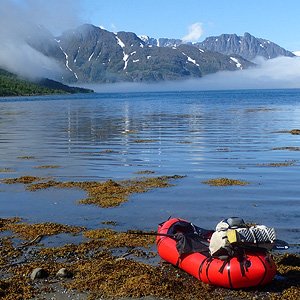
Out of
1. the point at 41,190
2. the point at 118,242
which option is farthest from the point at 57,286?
the point at 41,190

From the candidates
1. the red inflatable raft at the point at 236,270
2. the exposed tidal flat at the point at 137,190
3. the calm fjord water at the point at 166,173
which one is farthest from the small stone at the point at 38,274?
the calm fjord water at the point at 166,173

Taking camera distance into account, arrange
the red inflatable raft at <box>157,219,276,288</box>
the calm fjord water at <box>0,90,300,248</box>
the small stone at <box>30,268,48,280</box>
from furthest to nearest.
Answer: the calm fjord water at <box>0,90,300,248</box> → the small stone at <box>30,268,48,280</box> → the red inflatable raft at <box>157,219,276,288</box>

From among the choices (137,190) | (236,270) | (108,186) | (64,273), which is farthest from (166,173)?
(236,270)

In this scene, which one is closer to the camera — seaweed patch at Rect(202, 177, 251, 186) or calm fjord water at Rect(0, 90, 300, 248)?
calm fjord water at Rect(0, 90, 300, 248)

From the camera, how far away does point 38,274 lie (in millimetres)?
10117

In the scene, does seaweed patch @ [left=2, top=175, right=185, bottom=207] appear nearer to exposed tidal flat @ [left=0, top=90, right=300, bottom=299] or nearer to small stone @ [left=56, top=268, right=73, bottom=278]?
exposed tidal flat @ [left=0, top=90, right=300, bottom=299]

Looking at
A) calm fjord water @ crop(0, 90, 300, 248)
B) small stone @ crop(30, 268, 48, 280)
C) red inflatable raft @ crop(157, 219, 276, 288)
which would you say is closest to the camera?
red inflatable raft @ crop(157, 219, 276, 288)

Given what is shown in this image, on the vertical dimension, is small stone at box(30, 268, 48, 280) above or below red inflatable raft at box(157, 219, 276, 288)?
below

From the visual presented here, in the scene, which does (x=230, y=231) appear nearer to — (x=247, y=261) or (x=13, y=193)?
(x=247, y=261)

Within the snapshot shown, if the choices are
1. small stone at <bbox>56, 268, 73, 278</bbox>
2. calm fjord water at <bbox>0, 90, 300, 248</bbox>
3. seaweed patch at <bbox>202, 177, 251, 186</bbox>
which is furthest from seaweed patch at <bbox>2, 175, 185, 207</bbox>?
small stone at <bbox>56, 268, 73, 278</bbox>

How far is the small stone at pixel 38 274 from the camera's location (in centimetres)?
1009

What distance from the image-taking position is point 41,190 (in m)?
18.9

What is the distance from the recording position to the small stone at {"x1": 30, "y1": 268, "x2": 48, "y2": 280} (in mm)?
10094

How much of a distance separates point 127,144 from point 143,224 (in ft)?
68.9
